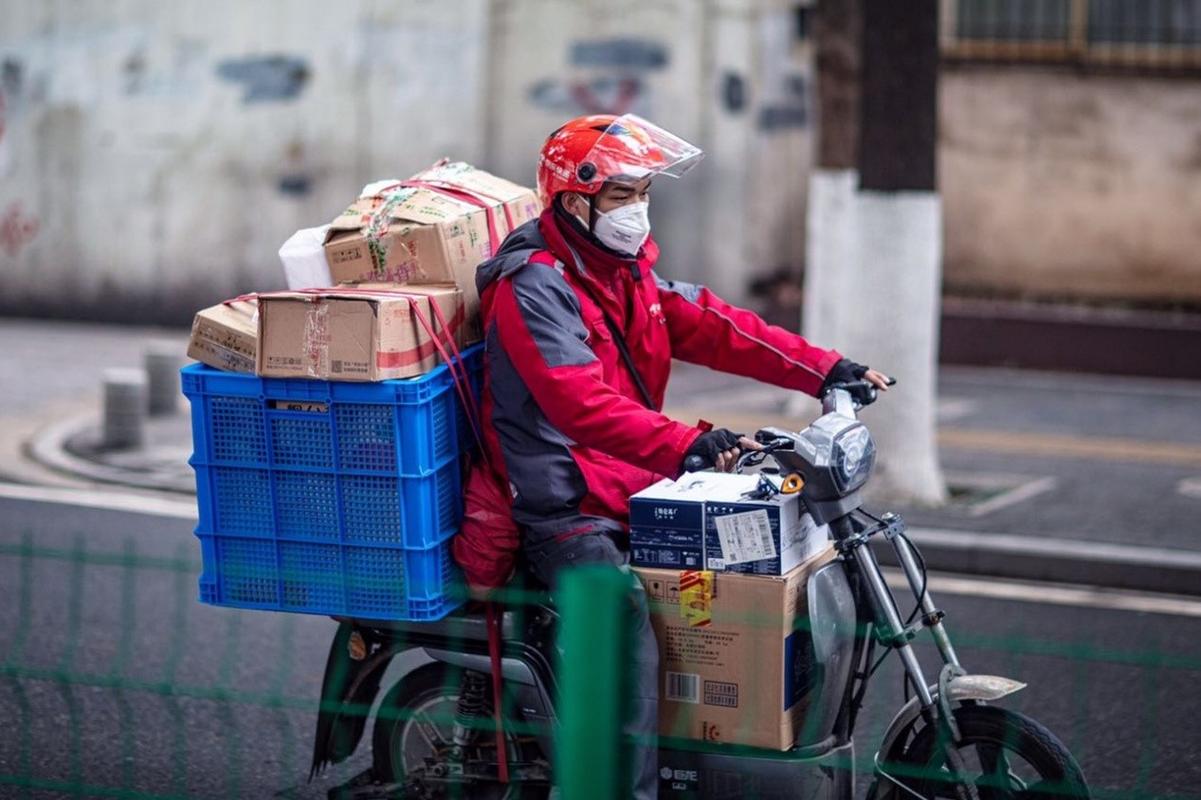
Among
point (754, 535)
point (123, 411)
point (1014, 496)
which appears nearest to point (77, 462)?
point (123, 411)

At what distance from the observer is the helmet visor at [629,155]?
4238 mm

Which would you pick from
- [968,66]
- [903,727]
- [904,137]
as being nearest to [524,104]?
[968,66]

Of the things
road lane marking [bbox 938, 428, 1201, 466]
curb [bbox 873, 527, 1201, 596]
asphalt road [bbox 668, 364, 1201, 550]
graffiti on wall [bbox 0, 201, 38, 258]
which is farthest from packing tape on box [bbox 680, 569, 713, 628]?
graffiti on wall [bbox 0, 201, 38, 258]

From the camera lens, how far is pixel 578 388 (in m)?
4.10

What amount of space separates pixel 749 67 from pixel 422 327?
32.6 ft

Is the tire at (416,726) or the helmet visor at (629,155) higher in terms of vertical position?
the helmet visor at (629,155)

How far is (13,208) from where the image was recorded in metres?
15.2

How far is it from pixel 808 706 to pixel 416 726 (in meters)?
1.05

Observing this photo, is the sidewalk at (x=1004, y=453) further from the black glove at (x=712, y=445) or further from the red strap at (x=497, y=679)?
the black glove at (x=712, y=445)

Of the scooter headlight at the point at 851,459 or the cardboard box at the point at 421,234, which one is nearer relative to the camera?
the scooter headlight at the point at 851,459

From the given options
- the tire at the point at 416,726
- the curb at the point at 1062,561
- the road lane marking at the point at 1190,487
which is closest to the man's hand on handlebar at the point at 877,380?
the tire at the point at 416,726

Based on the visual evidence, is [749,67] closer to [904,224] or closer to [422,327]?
[904,224]

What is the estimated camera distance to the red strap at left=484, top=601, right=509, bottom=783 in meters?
4.31

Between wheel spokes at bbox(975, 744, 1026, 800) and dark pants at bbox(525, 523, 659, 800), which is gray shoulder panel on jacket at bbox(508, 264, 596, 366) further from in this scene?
wheel spokes at bbox(975, 744, 1026, 800)
